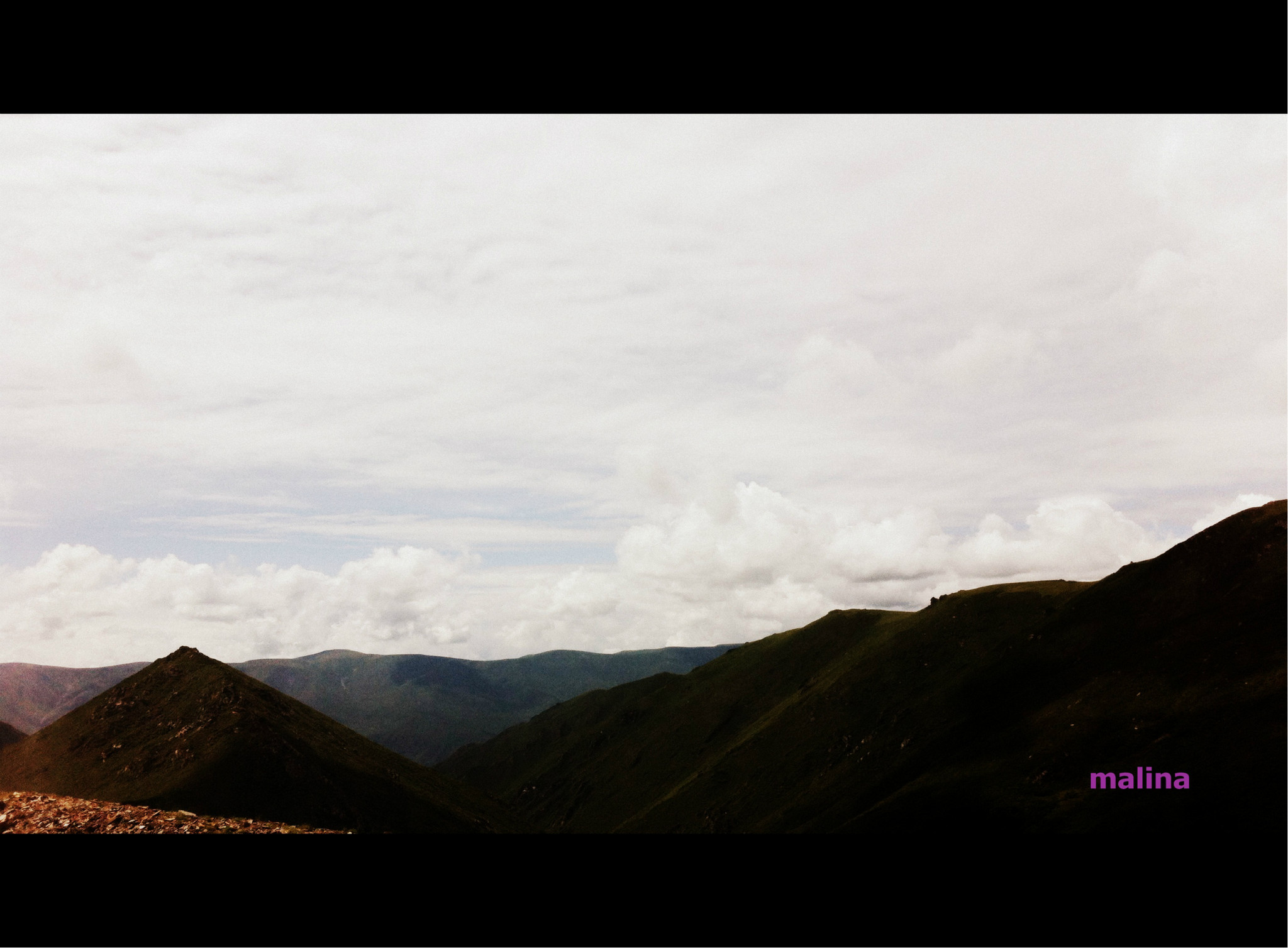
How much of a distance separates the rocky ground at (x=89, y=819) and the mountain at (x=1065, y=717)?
68.2m

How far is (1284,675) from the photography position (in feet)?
212

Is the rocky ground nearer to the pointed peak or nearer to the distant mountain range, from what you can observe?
the distant mountain range

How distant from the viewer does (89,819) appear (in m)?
38.0

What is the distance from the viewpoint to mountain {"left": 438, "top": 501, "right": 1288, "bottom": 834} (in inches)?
2370

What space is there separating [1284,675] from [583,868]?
271 feet

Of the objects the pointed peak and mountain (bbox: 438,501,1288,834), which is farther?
the pointed peak

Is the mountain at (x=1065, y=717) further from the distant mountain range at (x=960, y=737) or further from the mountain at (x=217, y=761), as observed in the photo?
the mountain at (x=217, y=761)

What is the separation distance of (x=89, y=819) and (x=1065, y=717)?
3796 inches

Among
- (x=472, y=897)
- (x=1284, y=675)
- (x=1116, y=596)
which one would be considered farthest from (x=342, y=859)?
(x=1116, y=596)

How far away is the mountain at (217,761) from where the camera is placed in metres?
96.9

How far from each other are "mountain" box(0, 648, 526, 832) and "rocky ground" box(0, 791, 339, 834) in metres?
59.4

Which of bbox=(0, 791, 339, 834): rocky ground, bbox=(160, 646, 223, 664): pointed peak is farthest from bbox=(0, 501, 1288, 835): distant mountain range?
bbox=(0, 791, 339, 834): rocky ground

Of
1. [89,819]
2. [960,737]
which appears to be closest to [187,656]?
[89,819]
